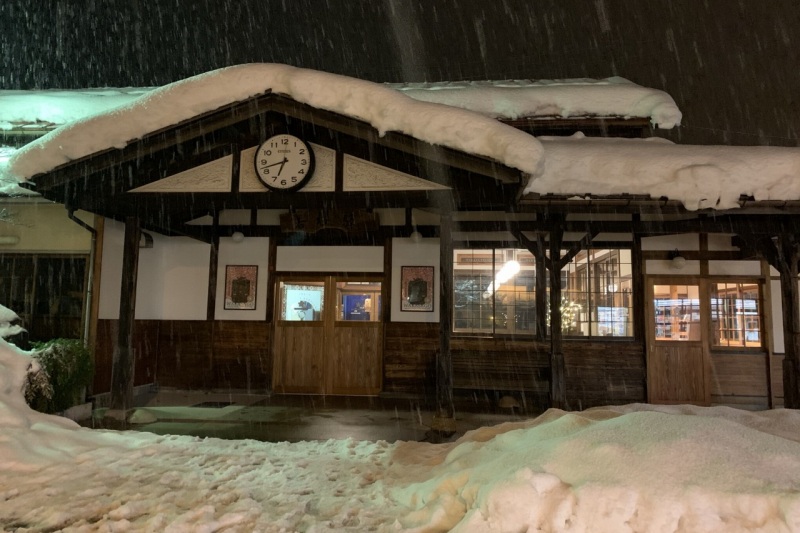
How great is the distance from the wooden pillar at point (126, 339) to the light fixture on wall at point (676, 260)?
8762mm

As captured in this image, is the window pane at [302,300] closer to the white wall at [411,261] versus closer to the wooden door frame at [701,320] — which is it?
the white wall at [411,261]

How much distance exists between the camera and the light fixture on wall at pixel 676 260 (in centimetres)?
886

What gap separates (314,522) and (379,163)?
13.4ft

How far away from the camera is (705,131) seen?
20016 millimetres

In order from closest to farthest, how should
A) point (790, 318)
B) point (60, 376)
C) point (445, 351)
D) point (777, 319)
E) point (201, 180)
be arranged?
point (445, 351) → point (201, 180) → point (60, 376) → point (790, 318) → point (777, 319)

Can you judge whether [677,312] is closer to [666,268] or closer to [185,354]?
[666,268]

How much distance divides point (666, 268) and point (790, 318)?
2.24 metres

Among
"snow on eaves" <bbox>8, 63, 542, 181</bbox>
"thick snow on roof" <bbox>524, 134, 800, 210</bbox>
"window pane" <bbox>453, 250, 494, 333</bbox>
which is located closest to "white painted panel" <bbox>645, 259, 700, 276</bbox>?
"window pane" <bbox>453, 250, 494, 333</bbox>

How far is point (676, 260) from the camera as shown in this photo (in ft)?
29.1

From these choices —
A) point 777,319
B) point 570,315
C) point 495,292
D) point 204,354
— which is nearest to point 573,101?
point 495,292

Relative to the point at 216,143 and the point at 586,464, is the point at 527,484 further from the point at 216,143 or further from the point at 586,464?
the point at 216,143

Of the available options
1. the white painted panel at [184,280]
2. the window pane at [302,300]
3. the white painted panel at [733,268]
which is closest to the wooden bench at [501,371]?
the window pane at [302,300]

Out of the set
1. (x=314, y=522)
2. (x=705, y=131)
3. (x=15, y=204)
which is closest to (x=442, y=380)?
(x=314, y=522)

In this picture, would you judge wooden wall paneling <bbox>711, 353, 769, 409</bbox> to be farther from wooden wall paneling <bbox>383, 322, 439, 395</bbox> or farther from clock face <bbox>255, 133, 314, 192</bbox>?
clock face <bbox>255, 133, 314, 192</bbox>
